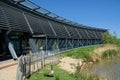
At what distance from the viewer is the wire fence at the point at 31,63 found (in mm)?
12631

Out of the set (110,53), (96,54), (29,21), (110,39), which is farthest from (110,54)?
(110,39)

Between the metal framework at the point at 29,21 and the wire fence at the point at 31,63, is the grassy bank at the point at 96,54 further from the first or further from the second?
the wire fence at the point at 31,63

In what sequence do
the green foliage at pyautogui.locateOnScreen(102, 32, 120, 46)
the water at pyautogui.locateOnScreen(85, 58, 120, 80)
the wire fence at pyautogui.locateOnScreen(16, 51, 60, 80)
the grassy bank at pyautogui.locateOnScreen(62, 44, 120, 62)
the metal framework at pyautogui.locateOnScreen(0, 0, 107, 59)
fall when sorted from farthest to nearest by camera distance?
1. the green foliage at pyautogui.locateOnScreen(102, 32, 120, 46)
2. the grassy bank at pyautogui.locateOnScreen(62, 44, 120, 62)
3. the metal framework at pyautogui.locateOnScreen(0, 0, 107, 59)
4. the water at pyautogui.locateOnScreen(85, 58, 120, 80)
5. the wire fence at pyautogui.locateOnScreen(16, 51, 60, 80)

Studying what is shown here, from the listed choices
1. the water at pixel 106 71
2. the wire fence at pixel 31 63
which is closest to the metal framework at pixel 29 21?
the wire fence at pixel 31 63

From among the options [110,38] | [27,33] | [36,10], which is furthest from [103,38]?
[27,33]

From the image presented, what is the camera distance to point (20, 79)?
12.0m

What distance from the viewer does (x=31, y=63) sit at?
16.1 meters

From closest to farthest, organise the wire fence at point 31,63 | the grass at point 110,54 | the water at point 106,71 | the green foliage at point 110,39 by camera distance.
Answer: the wire fence at point 31,63 → the water at point 106,71 → the grass at point 110,54 → the green foliage at point 110,39

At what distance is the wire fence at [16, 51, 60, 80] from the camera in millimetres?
12631

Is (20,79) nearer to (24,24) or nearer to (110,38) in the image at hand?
(24,24)

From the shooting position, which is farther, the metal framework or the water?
the metal framework

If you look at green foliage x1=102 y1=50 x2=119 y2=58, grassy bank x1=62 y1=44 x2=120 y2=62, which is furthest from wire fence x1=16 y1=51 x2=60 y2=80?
green foliage x1=102 y1=50 x2=119 y2=58

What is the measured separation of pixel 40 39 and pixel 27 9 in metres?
4.73

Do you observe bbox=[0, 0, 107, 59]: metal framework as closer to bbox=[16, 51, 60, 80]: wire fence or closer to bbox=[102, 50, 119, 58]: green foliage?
bbox=[16, 51, 60, 80]: wire fence
